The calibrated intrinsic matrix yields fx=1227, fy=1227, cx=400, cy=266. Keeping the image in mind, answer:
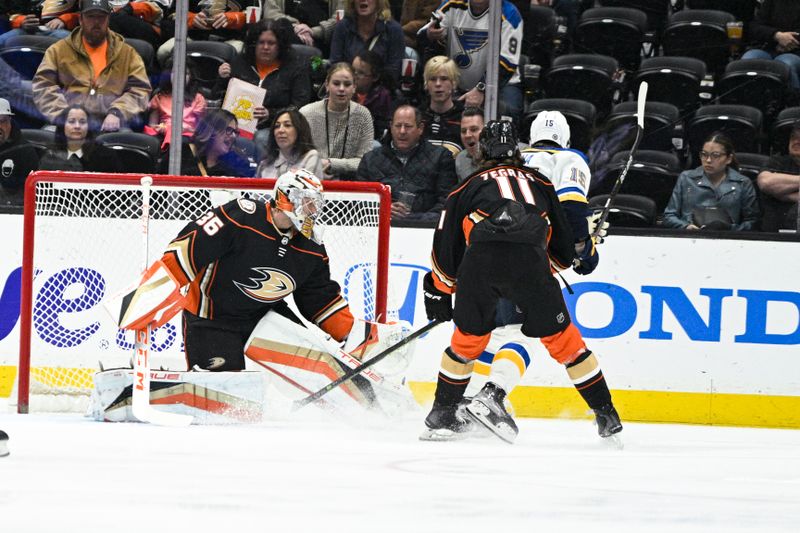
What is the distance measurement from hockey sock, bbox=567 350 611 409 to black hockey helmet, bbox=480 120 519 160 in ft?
2.31

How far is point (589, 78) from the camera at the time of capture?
573 cm

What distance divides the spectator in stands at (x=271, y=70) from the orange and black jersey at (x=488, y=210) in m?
1.65

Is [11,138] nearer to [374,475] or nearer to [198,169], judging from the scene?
[198,169]

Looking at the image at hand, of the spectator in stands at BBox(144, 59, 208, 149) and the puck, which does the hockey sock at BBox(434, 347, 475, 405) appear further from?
the spectator in stands at BBox(144, 59, 208, 149)

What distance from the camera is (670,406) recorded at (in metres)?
5.37

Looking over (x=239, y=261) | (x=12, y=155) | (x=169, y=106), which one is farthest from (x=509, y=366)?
(x=12, y=155)

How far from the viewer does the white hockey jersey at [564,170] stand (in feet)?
13.6

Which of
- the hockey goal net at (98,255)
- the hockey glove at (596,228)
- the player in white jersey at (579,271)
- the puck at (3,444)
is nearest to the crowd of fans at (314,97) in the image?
the hockey goal net at (98,255)

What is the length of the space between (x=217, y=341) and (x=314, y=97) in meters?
1.43

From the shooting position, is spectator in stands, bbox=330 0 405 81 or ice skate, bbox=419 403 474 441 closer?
ice skate, bbox=419 403 474 441

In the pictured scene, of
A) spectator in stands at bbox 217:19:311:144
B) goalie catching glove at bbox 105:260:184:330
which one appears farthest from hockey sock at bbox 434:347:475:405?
spectator in stands at bbox 217:19:311:144

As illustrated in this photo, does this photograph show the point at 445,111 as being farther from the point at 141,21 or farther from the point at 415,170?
the point at 141,21

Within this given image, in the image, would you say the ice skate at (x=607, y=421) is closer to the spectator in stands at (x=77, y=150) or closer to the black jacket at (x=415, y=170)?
the black jacket at (x=415, y=170)

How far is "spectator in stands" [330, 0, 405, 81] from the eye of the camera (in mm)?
5523
